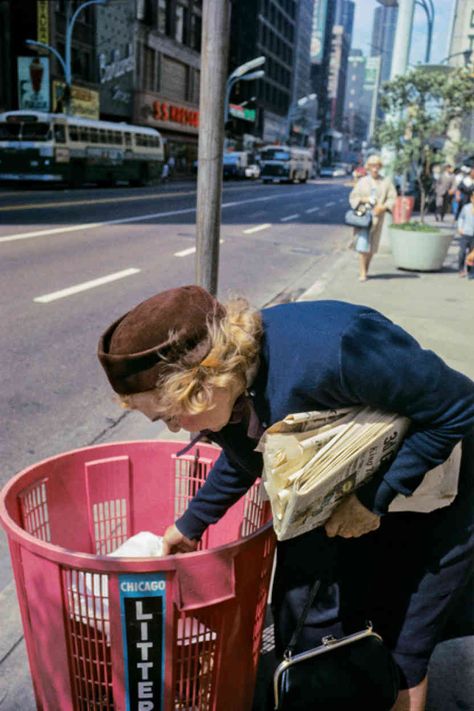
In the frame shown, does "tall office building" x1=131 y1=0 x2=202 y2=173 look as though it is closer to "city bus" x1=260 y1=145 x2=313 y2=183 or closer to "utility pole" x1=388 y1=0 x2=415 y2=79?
"city bus" x1=260 y1=145 x2=313 y2=183

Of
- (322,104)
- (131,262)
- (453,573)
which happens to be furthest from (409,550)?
(322,104)

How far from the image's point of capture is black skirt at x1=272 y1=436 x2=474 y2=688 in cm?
175

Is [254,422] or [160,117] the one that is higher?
[160,117]

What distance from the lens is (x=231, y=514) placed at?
2082 millimetres

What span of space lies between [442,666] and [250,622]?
101 centimetres

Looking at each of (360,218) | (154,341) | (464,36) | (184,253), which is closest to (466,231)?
(360,218)

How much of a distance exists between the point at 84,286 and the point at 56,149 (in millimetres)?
18963

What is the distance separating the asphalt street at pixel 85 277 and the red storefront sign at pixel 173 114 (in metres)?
29.6

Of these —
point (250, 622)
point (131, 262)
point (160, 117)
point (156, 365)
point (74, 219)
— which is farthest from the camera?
point (160, 117)

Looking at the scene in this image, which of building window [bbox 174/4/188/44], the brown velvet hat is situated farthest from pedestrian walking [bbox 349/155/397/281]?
building window [bbox 174/4/188/44]

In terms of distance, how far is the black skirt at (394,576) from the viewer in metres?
1.75

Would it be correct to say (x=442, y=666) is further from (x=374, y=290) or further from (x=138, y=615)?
(x=374, y=290)

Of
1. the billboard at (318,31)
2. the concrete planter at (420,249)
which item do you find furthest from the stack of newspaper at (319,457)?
the billboard at (318,31)

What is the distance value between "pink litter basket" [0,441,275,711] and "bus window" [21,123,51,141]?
2660cm
